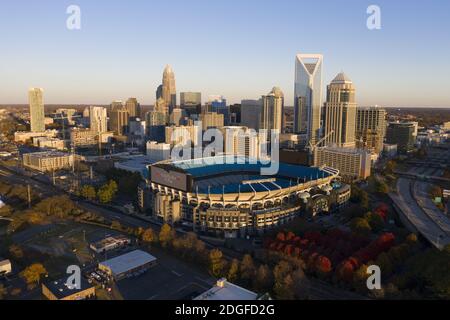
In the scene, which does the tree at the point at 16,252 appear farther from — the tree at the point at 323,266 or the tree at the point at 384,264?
the tree at the point at 384,264

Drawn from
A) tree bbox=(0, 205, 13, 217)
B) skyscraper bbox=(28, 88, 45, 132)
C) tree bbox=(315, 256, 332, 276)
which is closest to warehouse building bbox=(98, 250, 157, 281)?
tree bbox=(315, 256, 332, 276)

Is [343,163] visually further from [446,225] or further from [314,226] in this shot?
[314,226]

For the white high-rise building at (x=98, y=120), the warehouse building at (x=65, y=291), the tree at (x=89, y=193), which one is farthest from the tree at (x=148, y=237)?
the white high-rise building at (x=98, y=120)

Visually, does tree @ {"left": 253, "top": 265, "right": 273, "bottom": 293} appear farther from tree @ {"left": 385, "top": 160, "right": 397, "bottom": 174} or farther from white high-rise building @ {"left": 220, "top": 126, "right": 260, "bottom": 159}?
white high-rise building @ {"left": 220, "top": 126, "right": 260, "bottom": 159}

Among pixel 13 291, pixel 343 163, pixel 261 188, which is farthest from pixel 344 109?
pixel 13 291

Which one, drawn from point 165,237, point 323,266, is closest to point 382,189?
point 323,266

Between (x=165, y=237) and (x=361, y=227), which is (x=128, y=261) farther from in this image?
(x=361, y=227)
